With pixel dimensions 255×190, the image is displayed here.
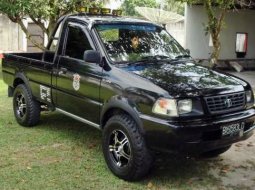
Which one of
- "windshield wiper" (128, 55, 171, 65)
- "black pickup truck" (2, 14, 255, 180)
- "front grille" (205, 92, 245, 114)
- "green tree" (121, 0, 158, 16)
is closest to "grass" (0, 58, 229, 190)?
"black pickup truck" (2, 14, 255, 180)

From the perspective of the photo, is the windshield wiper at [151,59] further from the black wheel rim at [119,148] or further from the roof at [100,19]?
the black wheel rim at [119,148]

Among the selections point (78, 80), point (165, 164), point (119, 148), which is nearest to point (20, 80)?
point (78, 80)

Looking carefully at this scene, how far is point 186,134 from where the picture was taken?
14.5ft

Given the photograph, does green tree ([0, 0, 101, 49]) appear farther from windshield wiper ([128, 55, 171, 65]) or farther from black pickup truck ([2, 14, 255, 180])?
windshield wiper ([128, 55, 171, 65])

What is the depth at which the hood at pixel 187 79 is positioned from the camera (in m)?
4.65

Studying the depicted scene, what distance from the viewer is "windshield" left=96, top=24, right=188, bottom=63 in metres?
5.54

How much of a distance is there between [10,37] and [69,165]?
20080 millimetres

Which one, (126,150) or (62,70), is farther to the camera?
(62,70)

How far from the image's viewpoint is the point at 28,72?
7090mm

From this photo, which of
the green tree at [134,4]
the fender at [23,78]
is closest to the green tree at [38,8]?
the fender at [23,78]

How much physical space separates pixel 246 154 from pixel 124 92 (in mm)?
2303

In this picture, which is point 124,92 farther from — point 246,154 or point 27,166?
point 246,154

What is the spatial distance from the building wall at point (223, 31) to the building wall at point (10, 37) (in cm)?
1029

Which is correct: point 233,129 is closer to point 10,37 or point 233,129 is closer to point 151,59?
point 151,59
